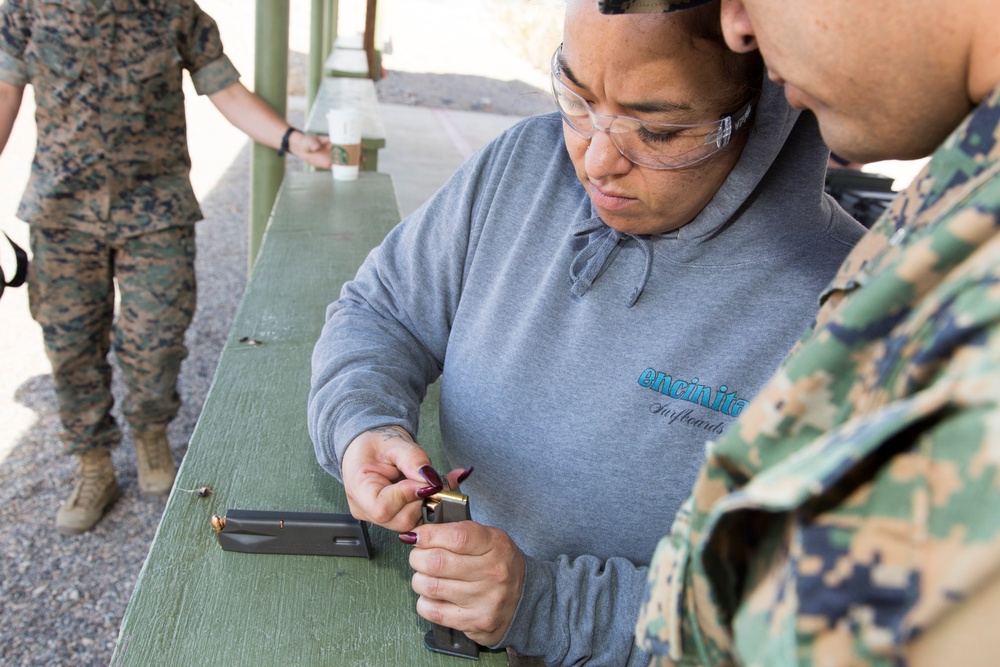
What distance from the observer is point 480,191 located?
4.34 feet

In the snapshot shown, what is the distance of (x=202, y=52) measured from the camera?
113 inches

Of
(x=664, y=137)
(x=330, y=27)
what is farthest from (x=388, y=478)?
(x=330, y=27)

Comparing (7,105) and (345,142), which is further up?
(7,105)

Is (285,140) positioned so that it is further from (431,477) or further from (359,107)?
(431,477)

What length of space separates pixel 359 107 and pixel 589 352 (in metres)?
3.37

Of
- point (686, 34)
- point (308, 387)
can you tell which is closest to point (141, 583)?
point (308, 387)

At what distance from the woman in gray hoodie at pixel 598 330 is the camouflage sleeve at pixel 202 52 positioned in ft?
6.52

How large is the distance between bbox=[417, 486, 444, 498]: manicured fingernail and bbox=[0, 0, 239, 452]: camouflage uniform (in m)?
2.16

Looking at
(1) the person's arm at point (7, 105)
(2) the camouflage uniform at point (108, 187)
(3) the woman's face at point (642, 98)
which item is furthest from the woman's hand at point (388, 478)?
(1) the person's arm at point (7, 105)

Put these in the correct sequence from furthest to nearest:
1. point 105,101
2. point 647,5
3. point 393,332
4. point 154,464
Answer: point 154,464 < point 105,101 < point 393,332 < point 647,5

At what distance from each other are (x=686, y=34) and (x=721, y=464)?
659mm

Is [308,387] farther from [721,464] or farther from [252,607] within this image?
[721,464]

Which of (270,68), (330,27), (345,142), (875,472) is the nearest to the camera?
(875,472)

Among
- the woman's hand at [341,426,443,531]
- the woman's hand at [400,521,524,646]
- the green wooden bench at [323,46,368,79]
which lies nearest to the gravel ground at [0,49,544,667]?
the woman's hand at [341,426,443,531]
